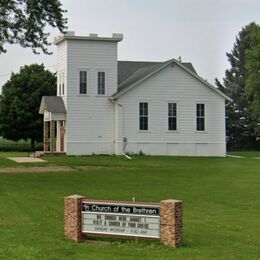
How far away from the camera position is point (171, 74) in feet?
147

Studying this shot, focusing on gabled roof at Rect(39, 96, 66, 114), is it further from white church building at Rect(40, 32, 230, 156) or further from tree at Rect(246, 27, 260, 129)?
tree at Rect(246, 27, 260, 129)

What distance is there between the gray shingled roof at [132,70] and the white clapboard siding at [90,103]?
5.42 feet

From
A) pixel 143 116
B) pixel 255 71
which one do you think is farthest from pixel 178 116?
pixel 255 71

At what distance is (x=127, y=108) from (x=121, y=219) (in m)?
33.7

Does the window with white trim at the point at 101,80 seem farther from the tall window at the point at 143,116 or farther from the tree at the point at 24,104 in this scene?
the tree at the point at 24,104

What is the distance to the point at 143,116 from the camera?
44.4 metres

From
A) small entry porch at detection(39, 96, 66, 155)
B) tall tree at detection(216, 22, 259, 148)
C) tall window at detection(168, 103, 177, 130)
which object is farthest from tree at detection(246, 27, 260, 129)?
small entry porch at detection(39, 96, 66, 155)

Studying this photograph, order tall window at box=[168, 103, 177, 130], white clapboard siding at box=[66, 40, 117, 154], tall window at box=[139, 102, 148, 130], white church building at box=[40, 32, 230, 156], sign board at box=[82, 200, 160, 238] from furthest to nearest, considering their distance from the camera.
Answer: tall window at box=[168, 103, 177, 130] → tall window at box=[139, 102, 148, 130] → white church building at box=[40, 32, 230, 156] → white clapboard siding at box=[66, 40, 117, 154] → sign board at box=[82, 200, 160, 238]

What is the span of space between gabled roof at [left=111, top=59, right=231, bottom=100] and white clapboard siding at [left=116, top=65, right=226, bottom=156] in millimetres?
381

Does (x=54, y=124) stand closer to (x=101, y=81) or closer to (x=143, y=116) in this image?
(x=101, y=81)

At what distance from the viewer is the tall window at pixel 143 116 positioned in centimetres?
4441

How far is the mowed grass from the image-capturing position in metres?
10.1

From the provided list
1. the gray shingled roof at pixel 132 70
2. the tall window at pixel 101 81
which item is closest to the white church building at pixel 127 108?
the tall window at pixel 101 81

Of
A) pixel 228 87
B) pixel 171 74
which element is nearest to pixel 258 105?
pixel 228 87
